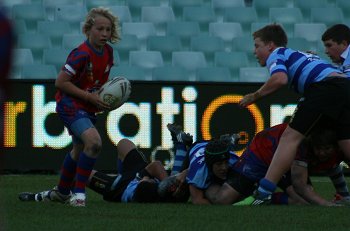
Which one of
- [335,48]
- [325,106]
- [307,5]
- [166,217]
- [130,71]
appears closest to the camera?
[166,217]

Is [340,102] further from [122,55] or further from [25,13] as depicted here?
[25,13]

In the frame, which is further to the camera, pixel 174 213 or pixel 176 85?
pixel 176 85

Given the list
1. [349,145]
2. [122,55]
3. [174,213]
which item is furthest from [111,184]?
[122,55]

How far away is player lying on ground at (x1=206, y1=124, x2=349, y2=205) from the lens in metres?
6.26

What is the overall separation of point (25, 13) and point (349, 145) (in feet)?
25.2

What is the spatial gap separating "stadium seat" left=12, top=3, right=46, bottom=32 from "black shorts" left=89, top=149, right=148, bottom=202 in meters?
6.19

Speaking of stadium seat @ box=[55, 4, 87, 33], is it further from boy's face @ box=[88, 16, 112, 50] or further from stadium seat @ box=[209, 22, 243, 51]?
boy's face @ box=[88, 16, 112, 50]

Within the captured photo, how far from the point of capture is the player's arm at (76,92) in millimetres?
6062

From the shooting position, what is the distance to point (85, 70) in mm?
6246

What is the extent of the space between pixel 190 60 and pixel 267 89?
6.31 m

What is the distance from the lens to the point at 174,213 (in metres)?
5.57

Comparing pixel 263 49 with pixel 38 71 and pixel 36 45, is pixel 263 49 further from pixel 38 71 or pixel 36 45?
pixel 36 45

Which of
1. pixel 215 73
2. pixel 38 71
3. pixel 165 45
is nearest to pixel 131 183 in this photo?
pixel 215 73

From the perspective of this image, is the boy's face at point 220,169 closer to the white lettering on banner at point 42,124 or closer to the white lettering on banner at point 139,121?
the white lettering on banner at point 139,121
